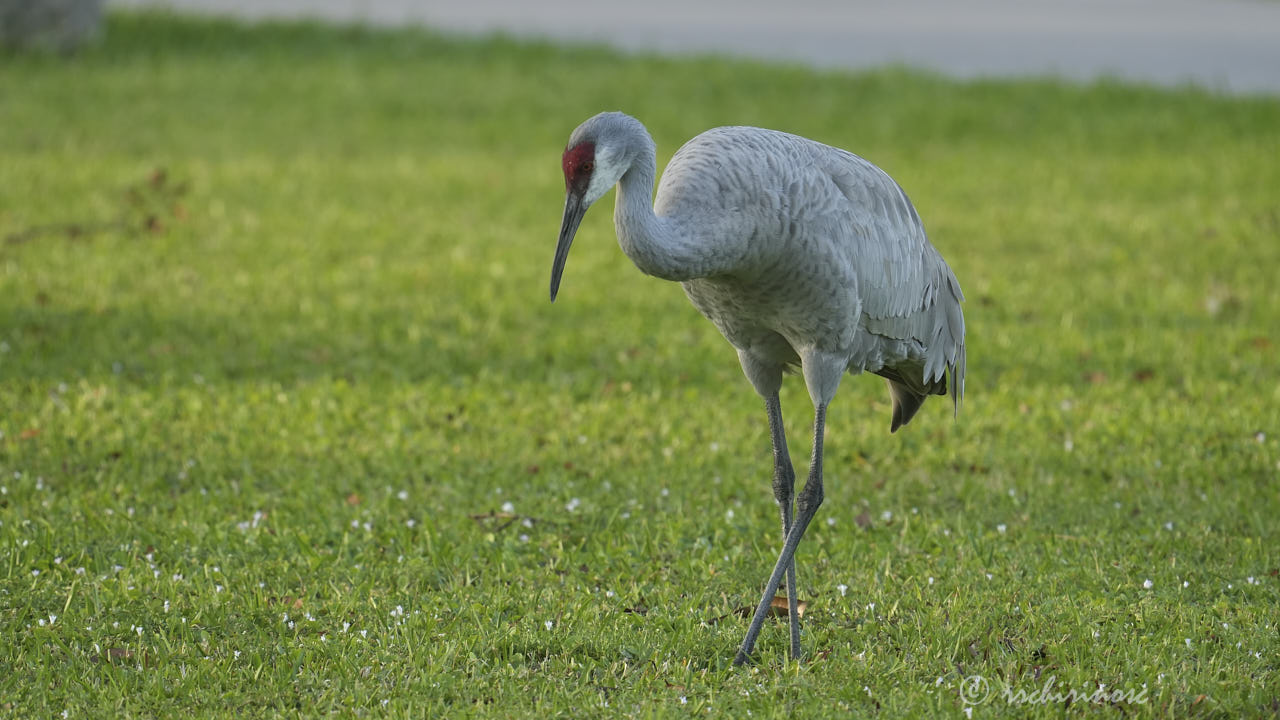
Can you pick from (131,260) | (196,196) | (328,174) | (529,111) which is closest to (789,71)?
(529,111)

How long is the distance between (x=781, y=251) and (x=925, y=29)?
14.0 m

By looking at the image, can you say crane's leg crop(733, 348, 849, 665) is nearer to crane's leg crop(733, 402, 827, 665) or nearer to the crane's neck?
crane's leg crop(733, 402, 827, 665)

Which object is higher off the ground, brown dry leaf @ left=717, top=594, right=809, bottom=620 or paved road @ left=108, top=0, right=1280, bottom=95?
paved road @ left=108, top=0, right=1280, bottom=95

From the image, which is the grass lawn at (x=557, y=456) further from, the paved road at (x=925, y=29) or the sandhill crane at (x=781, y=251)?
the paved road at (x=925, y=29)

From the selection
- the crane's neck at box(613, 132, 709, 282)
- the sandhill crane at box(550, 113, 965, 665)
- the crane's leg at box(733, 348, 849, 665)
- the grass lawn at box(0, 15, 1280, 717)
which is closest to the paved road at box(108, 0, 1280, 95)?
the grass lawn at box(0, 15, 1280, 717)

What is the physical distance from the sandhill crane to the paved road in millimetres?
9204

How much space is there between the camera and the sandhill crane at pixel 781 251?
134 inches

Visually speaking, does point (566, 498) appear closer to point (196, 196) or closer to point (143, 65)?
point (196, 196)

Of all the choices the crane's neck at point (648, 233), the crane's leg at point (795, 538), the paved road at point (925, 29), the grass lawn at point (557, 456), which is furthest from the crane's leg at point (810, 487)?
the paved road at point (925, 29)

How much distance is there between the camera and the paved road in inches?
546

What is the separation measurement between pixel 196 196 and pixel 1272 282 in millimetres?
6869

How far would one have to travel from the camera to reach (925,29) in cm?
1664

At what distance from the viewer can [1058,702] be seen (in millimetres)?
3537

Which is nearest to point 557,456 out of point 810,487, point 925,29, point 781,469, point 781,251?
point 781,469
